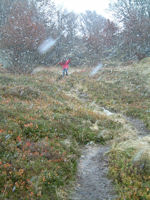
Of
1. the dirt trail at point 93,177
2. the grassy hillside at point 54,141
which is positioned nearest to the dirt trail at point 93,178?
the dirt trail at point 93,177

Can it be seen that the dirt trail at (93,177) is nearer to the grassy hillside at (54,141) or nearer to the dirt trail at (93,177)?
the dirt trail at (93,177)

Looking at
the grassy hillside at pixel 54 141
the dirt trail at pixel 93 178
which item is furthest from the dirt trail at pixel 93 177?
the grassy hillside at pixel 54 141

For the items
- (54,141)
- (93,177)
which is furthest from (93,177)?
(54,141)

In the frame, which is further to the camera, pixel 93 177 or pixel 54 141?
pixel 54 141

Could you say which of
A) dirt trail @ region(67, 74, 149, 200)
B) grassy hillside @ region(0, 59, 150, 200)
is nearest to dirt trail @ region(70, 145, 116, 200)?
dirt trail @ region(67, 74, 149, 200)

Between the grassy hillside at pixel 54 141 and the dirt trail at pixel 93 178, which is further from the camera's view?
the dirt trail at pixel 93 178

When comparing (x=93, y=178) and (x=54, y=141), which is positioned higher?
(x=54, y=141)

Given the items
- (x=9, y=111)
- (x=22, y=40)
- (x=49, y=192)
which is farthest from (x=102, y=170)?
(x=22, y=40)

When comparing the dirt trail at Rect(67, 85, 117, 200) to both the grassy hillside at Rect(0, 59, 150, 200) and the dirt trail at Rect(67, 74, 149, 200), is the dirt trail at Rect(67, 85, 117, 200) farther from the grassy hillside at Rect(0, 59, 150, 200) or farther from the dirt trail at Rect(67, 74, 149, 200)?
the grassy hillside at Rect(0, 59, 150, 200)

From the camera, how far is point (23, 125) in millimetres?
9133

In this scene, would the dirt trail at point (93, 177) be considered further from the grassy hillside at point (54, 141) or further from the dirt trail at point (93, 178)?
the grassy hillside at point (54, 141)

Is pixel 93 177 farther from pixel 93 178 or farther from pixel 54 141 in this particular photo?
pixel 54 141

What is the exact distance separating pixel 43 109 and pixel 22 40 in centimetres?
1971

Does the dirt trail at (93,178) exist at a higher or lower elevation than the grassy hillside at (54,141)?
lower
